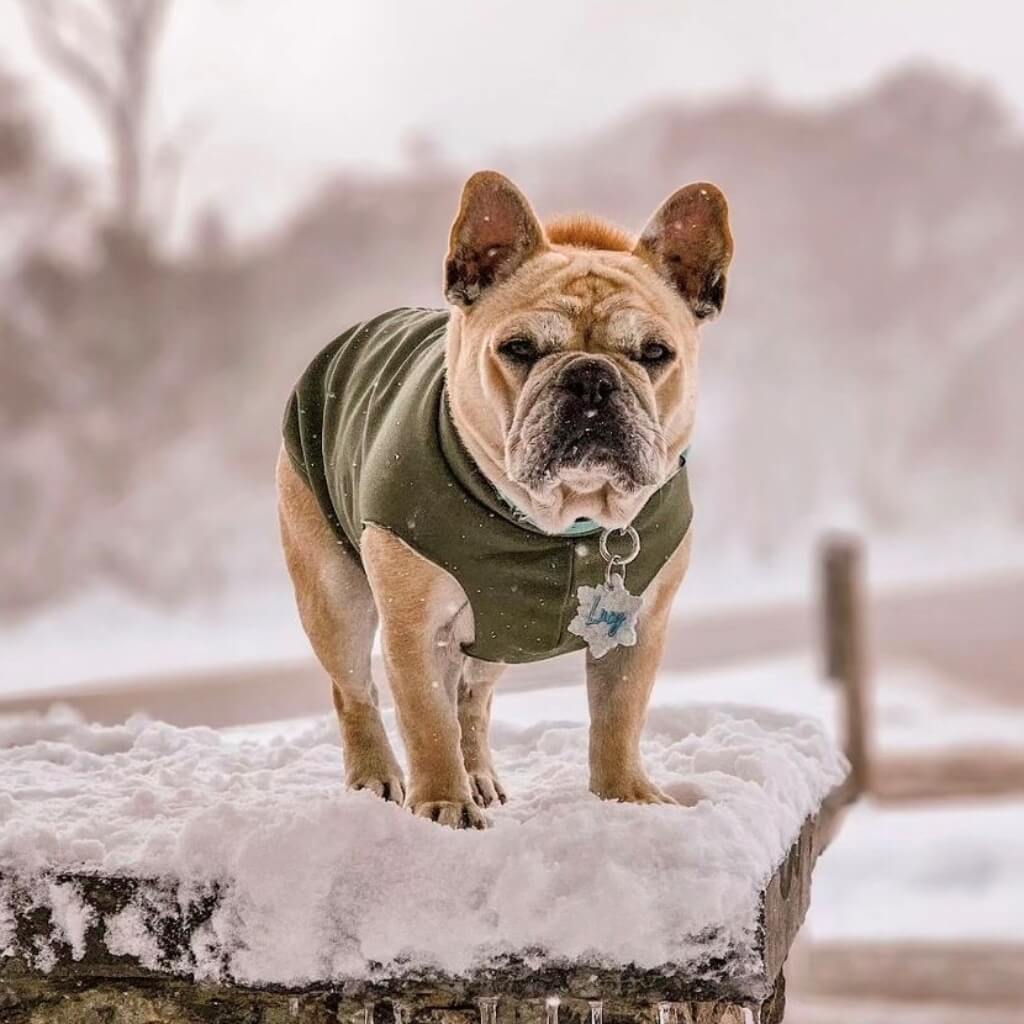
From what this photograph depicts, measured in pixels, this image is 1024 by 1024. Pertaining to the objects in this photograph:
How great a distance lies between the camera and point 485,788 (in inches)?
88.2

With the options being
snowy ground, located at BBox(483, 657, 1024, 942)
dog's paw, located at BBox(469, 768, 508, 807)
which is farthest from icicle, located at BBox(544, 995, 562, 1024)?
snowy ground, located at BBox(483, 657, 1024, 942)

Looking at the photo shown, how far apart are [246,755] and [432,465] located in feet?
2.65

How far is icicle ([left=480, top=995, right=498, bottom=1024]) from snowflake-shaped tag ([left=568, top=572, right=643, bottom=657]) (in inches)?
18.1

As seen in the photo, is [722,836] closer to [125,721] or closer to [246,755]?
[246,755]

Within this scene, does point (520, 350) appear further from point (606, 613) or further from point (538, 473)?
point (606, 613)

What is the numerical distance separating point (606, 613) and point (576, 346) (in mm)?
356

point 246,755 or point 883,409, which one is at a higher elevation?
point 883,409

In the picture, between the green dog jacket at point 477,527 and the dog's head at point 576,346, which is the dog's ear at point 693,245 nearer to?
the dog's head at point 576,346

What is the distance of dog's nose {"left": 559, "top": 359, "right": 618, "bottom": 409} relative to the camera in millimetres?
1811

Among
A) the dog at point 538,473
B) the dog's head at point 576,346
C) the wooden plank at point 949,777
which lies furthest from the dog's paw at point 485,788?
the wooden plank at point 949,777

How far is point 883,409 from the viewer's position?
9.09 meters

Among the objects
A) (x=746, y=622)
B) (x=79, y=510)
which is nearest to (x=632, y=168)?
(x=746, y=622)

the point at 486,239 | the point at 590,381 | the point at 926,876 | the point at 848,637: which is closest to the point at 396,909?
the point at 590,381

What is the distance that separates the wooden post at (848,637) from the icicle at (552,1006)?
441cm
